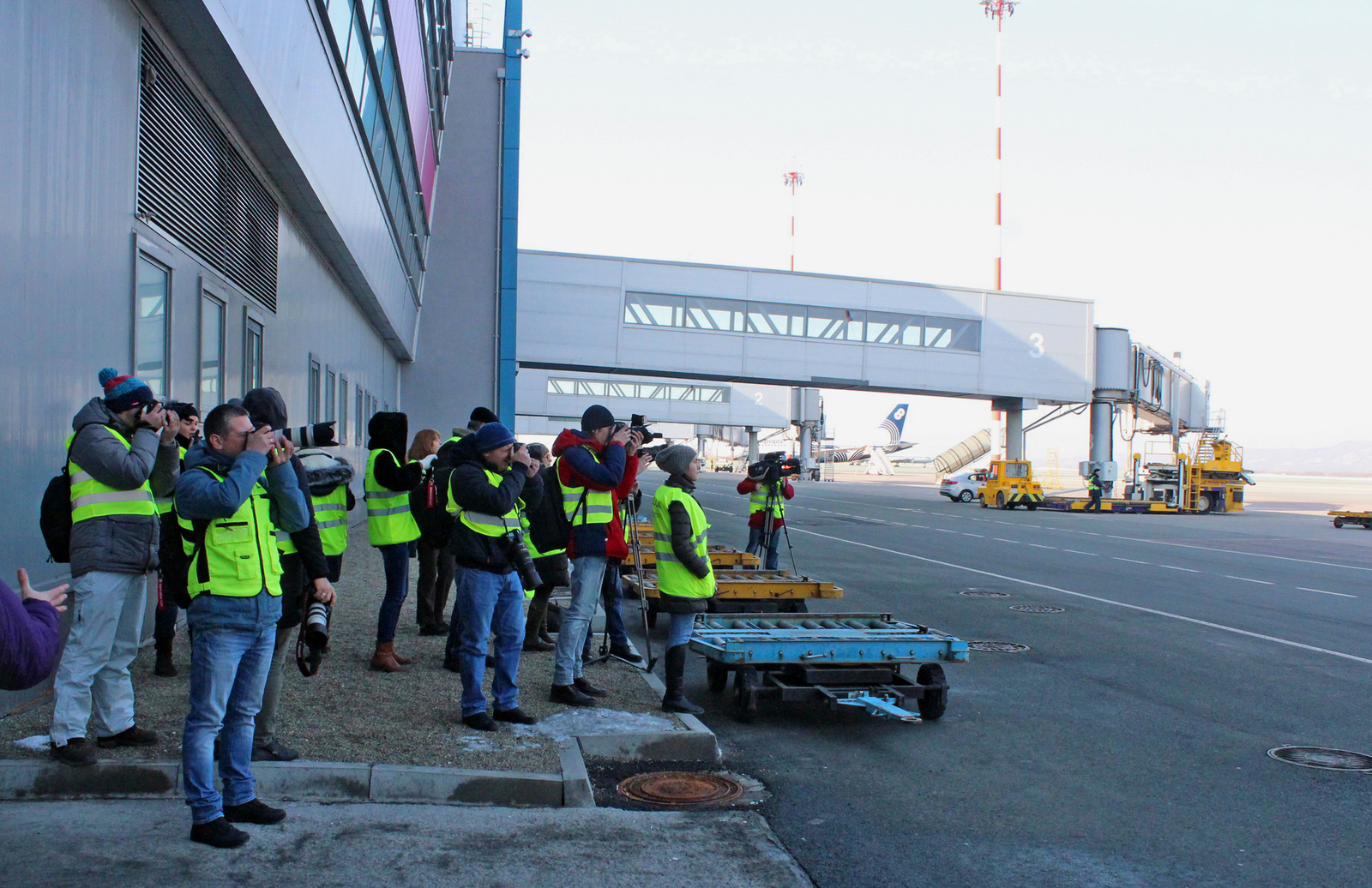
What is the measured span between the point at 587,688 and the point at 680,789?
1.69m

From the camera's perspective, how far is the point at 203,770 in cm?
431

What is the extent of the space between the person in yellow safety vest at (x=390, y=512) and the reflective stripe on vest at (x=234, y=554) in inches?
120

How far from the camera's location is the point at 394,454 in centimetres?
778

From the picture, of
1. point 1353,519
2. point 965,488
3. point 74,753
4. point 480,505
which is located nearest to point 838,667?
point 480,505

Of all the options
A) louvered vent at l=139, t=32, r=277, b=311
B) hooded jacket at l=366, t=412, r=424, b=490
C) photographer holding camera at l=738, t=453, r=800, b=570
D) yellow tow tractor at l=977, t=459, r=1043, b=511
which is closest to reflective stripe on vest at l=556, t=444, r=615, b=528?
hooded jacket at l=366, t=412, r=424, b=490

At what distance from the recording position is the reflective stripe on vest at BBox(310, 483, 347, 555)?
7.11 metres

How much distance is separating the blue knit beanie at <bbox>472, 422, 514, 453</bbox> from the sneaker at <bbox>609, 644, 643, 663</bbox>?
2822 mm

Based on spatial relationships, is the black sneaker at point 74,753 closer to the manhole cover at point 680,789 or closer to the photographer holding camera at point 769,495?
the manhole cover at point 680,789

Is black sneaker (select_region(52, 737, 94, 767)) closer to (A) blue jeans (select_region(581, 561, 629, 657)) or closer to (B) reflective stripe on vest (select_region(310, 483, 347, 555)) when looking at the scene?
(B) reflective stripe on vest (select_region(310, 483, 347, 555))

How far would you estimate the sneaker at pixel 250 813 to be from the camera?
14.8ft

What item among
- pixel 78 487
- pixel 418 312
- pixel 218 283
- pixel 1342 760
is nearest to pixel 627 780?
pixel 78 487

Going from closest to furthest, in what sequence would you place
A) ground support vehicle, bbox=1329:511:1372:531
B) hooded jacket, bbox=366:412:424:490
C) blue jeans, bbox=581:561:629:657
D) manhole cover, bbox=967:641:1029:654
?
hooded jacket, bbox=366:412:424:490 < blue jeans, bbox=581:561:629:657 < manhole cover, bbox=967:641:1029:654 < ground support vehicle, bbox=1329:511:1372:531

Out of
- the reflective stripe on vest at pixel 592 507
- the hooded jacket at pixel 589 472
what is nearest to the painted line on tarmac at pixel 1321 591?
the hooded jacket at pixel 589 472

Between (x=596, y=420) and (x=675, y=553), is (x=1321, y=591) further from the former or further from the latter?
(x=596, y=420)
